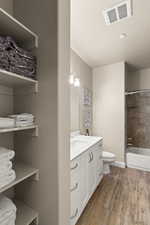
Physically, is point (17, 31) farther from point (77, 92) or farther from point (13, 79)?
point (77, 92)

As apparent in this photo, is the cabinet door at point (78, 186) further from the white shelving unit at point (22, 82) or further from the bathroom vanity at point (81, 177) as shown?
the white shelving unit at point (22, 82)

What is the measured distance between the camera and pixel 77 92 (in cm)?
284

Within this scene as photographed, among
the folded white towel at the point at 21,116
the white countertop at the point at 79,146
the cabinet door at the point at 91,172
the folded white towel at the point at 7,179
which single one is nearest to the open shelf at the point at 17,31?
the folded white towel at the point at 21,116

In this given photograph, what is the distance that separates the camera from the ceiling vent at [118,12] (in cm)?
162

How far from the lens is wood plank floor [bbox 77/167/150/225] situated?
166 centimetres

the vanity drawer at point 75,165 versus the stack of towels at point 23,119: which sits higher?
the stack of towels at point 23,119

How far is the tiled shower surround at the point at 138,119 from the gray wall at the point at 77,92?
4.67 feet

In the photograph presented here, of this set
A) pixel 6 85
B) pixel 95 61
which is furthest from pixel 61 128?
pixel 95 61

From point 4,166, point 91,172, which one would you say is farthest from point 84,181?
point 4,166

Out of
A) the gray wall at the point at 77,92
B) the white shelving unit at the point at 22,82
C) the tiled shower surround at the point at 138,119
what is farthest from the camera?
the tiled shower surround at the point at 138,119

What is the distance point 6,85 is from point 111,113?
2.75 metres

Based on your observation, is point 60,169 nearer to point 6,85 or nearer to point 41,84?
point 41,84

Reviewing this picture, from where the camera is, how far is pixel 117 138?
3.36 meters

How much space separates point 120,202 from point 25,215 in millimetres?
1480
